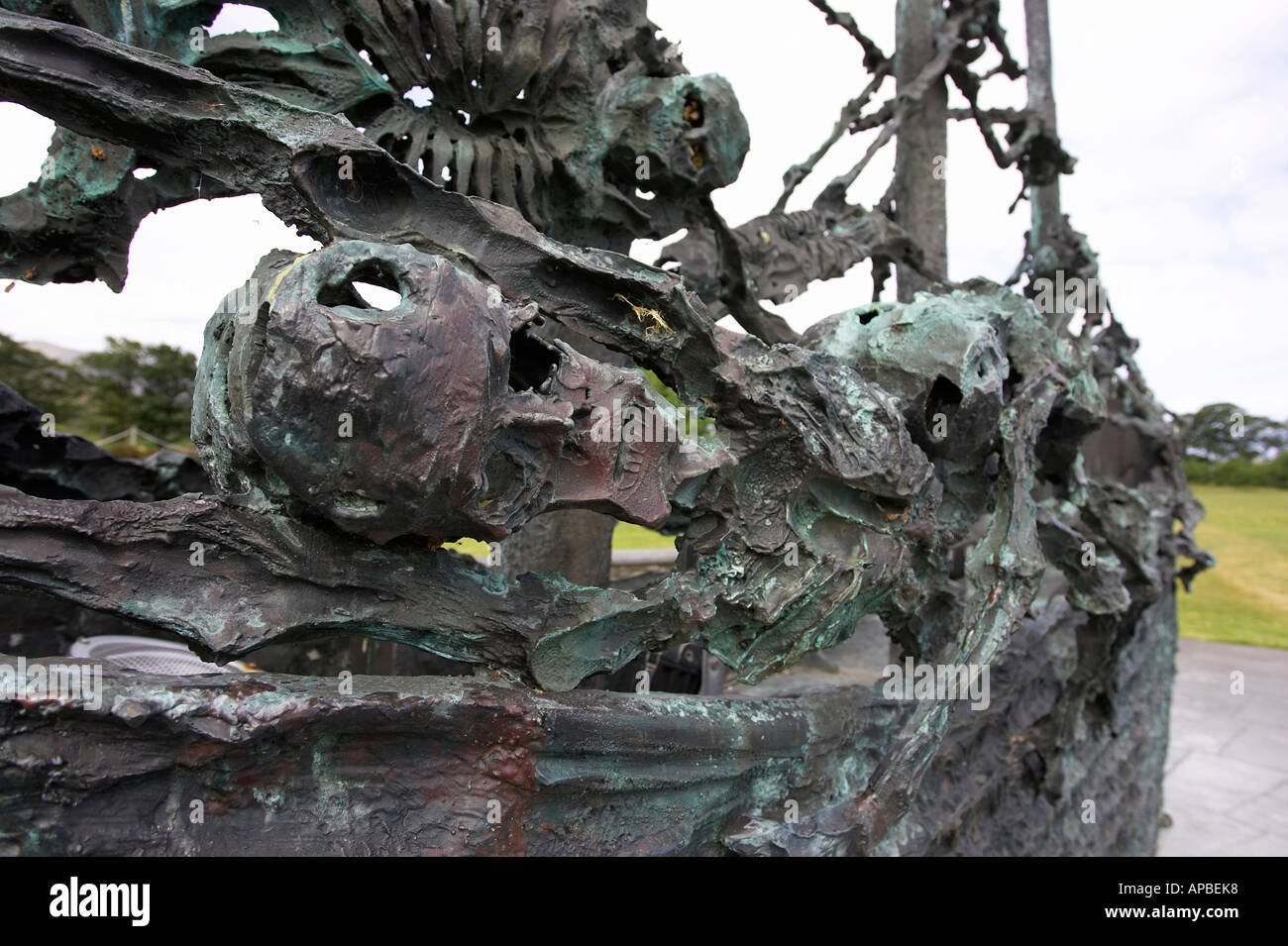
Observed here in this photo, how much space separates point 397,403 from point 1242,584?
966cm

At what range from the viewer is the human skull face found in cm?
129

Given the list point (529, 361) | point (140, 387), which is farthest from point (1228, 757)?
point (140, 387)

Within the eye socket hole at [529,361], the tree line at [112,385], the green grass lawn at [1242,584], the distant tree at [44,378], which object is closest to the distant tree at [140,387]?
the tree line at [112,385]

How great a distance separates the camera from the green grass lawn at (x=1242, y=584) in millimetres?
7773

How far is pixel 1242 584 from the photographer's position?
8.55 metres

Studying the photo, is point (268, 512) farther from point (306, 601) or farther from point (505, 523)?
point (505, 523)

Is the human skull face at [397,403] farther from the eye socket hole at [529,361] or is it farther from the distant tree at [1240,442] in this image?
the distant tree at [1240,442]

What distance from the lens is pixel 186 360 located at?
1410cm

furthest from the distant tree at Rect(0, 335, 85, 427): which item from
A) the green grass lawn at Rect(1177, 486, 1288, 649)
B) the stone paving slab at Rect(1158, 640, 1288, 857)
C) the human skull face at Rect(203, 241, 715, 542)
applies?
the green grass lawn at Rect(1177, 486, 1288, 649)

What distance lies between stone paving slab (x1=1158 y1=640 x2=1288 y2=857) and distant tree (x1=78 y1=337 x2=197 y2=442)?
12486 mm

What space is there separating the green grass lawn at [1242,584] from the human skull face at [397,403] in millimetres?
7867

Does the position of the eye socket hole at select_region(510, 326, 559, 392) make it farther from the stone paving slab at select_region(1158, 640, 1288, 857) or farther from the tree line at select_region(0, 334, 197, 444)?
the tree line at select_region(0, 334, 197, 444)

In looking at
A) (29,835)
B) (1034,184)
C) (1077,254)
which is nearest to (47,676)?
(29,835)
